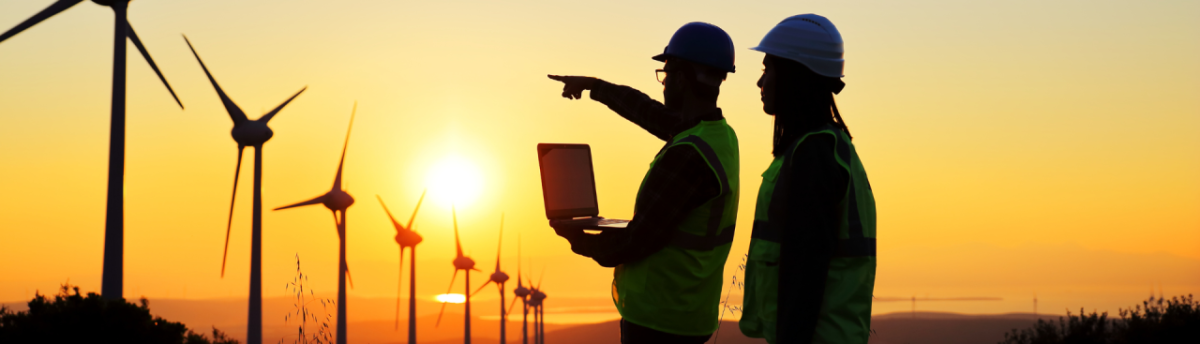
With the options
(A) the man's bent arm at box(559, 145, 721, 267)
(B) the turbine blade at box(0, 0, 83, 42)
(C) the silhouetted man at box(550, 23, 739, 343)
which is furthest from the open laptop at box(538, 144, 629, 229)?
(B) the turbine blade at box(0, 0, 83, 42)

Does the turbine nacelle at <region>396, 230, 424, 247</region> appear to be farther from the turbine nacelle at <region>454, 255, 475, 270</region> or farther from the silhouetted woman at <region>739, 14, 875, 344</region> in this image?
the silhouetted woman at <region>739, 14, 875, 344</region>

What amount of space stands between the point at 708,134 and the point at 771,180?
1.21m

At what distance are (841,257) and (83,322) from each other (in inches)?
1080

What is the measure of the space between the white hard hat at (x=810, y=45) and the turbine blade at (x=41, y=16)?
32999 mm

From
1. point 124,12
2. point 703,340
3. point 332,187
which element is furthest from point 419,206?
point 703,340

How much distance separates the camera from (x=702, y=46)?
564cm

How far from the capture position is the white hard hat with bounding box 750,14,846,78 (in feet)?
14.3

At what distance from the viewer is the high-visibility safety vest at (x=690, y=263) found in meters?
5.38

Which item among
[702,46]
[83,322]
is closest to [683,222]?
[702,46]

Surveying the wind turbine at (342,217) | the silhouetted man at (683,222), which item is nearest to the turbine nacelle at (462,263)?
the wind turbine at (342,217)

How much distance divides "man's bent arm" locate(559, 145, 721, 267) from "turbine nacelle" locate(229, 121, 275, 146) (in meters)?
40.2

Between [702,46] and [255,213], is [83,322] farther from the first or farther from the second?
[702,46]

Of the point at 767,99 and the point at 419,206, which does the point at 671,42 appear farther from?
the point at 419,206

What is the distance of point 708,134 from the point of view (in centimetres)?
545
